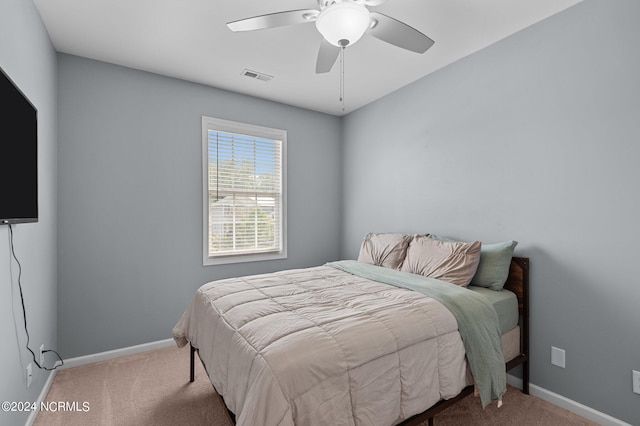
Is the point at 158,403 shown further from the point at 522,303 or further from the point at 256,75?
the point at 256,75

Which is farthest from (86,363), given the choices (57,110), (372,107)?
(372,107)

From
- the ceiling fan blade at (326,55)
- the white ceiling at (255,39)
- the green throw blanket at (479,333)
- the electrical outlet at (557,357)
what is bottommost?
the electrical outlet at (557,357)

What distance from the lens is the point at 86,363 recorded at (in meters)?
2.71

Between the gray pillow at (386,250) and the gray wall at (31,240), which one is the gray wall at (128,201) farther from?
the gray pillow at (386,250)

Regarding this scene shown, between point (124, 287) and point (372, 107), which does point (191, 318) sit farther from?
point (372, 107)

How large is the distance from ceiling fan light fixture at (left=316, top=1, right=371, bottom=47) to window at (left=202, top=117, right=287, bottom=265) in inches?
83.2

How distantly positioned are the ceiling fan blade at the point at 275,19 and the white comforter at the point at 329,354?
1.60m

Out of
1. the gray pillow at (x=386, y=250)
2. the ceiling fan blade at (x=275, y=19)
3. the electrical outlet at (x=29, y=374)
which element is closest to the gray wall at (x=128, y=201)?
the electrical outlet at (x=29, y=374)

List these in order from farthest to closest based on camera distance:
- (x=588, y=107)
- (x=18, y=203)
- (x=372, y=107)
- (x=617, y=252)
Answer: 1. (x=372, y=107)
2. (x=588, y=107)
3. (x=617, y=252)
4. (x=18, y=203)

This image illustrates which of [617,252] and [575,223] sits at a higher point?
[575,223]

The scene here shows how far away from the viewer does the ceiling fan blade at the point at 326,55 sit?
1.93 m

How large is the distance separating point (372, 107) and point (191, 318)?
3.09 m

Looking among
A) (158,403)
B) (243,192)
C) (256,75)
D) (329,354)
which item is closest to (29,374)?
(158,403)

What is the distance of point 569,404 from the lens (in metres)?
2.08
